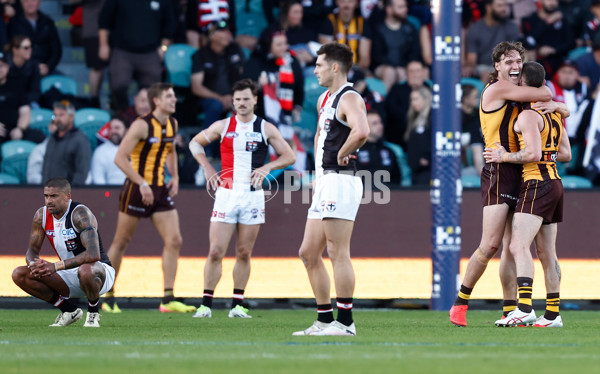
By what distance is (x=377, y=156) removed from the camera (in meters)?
14.2

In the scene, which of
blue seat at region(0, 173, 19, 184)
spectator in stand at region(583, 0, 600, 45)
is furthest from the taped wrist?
spectator in stand at region(583, 0, 600, 45)

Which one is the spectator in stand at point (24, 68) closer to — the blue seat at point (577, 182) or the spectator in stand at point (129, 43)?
the spectator in stand at point (129, 43)

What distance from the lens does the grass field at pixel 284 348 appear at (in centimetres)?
617

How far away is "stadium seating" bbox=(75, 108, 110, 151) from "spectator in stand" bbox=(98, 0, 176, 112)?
27cm

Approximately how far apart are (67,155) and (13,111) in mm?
1663

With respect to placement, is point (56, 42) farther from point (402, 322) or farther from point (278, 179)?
point (402, 322)

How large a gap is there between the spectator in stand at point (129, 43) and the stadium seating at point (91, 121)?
0.88ft

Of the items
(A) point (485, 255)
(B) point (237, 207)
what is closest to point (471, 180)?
(B) point (237, 207)

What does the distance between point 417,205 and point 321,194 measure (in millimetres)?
5438

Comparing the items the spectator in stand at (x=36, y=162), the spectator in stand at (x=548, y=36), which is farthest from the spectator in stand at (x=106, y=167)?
the spectator in stand at (x=548, y=36)

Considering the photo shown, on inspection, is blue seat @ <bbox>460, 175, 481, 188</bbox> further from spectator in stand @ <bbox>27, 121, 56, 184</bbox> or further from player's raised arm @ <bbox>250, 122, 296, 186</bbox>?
spectator in stand @ <bbox>27, 121, 56, 184</bbox>

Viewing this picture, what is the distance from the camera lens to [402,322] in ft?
34.2

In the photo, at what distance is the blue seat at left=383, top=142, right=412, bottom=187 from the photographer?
1431 cm

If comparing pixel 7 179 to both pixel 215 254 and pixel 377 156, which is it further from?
pixel 377 156
